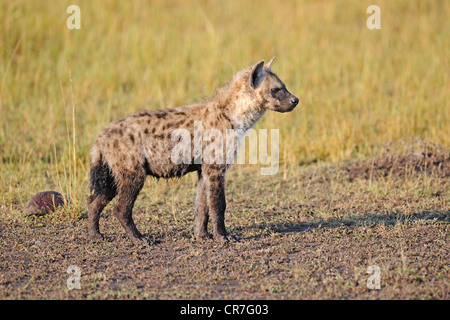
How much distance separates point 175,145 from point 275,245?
1.28 metres

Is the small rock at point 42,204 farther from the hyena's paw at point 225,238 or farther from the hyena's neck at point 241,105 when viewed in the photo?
the hyena's neck at point 241,105

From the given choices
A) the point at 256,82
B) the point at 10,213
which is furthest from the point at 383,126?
the point at 10,213

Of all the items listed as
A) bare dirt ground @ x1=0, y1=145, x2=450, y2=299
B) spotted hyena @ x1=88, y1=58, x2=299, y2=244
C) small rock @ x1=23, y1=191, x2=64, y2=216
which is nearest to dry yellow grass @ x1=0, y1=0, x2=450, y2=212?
small rock @ x1=23, y1=191, x2=64, y2=216

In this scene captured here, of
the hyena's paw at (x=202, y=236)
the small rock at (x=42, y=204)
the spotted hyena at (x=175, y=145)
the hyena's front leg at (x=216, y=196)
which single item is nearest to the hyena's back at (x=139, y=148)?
the spotted hyena at (x=175, y=145)

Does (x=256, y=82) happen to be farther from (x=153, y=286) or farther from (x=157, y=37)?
(x=157, y=37)

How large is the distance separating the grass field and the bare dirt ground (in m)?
0.02

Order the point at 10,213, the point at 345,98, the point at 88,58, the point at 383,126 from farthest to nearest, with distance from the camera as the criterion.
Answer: the point at 88,58 < the point at 345,98 < the point at 383,126 < the point at 10,213

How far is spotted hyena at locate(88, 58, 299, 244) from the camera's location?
19.6 ft

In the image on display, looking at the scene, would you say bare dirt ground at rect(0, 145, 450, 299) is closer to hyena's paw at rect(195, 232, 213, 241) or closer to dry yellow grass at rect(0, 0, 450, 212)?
hyena's paw at rect(195, 232, 213, 241)

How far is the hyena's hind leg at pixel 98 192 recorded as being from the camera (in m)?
6.06

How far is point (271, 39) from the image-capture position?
13.1 m

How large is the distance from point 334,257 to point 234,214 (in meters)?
1.76

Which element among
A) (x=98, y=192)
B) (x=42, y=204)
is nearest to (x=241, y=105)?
(x=98, y=192)

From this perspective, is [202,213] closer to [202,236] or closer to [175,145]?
[202,236]
